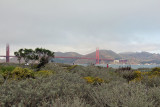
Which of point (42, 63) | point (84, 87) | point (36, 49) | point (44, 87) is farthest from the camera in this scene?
point (36, 49)

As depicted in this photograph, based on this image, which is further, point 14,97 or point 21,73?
point 21,73

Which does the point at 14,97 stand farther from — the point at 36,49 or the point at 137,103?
the point at 36,49

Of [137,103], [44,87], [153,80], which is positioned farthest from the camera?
[153,80]

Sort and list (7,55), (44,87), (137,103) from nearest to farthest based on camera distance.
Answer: (137,103), (44,87), (7,55)

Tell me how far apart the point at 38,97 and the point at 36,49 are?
23983 millimetres

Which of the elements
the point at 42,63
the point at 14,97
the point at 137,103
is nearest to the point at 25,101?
the point at 14,97

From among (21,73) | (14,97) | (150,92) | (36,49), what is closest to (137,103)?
(150,92)

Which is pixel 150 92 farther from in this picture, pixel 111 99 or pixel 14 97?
pixel 14 97

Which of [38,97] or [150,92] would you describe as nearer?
[38,97]

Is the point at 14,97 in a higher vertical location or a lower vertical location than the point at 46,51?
lower

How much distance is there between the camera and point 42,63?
1598 centimetres

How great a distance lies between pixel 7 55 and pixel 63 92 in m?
57.7

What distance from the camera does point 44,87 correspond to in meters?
4.15

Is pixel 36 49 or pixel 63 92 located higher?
pixel 36 49
